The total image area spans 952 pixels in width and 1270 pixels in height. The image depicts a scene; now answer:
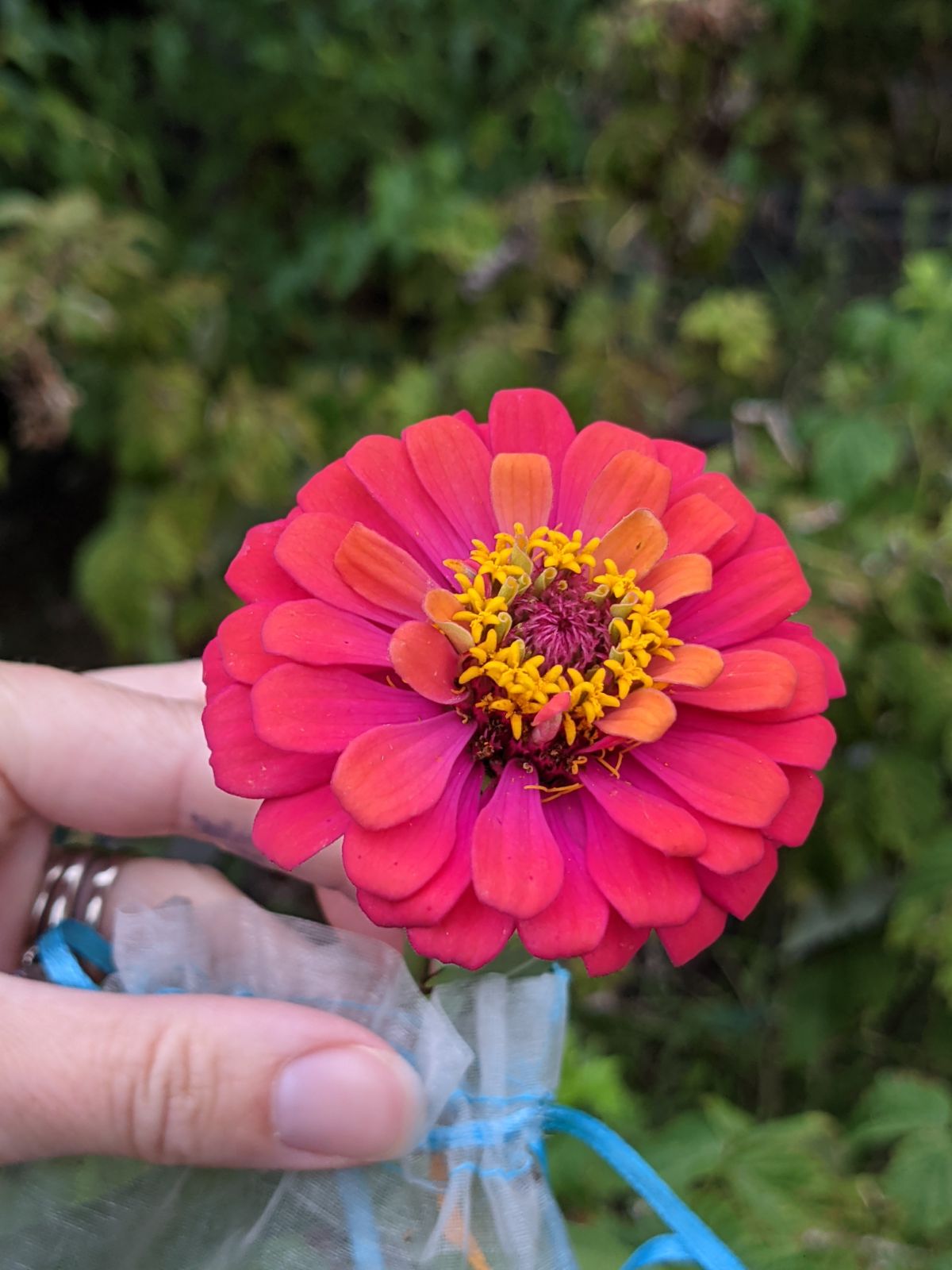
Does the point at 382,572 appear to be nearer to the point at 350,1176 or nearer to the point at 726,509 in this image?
the point at 726,509

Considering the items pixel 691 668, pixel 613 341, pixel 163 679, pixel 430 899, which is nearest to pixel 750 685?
pixel 691 668

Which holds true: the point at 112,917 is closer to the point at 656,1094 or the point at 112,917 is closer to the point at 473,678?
the point at 473,678

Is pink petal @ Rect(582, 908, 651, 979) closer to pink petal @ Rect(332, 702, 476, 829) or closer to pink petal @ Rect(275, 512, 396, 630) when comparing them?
pink petal @ Rect(332, 702, 476, 829)

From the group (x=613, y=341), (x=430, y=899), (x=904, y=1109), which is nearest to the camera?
(x=430, y=899)

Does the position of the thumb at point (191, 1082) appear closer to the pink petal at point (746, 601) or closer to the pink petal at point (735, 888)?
the pink petal at point (735, 888)

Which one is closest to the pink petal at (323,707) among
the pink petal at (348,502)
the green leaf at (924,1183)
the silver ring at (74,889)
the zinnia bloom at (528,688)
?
the zinnia bloom at (528,688)

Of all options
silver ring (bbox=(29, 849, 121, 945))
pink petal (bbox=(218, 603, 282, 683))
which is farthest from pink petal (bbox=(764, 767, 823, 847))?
silver ring (bbox=(29, 849, 121, 945))
